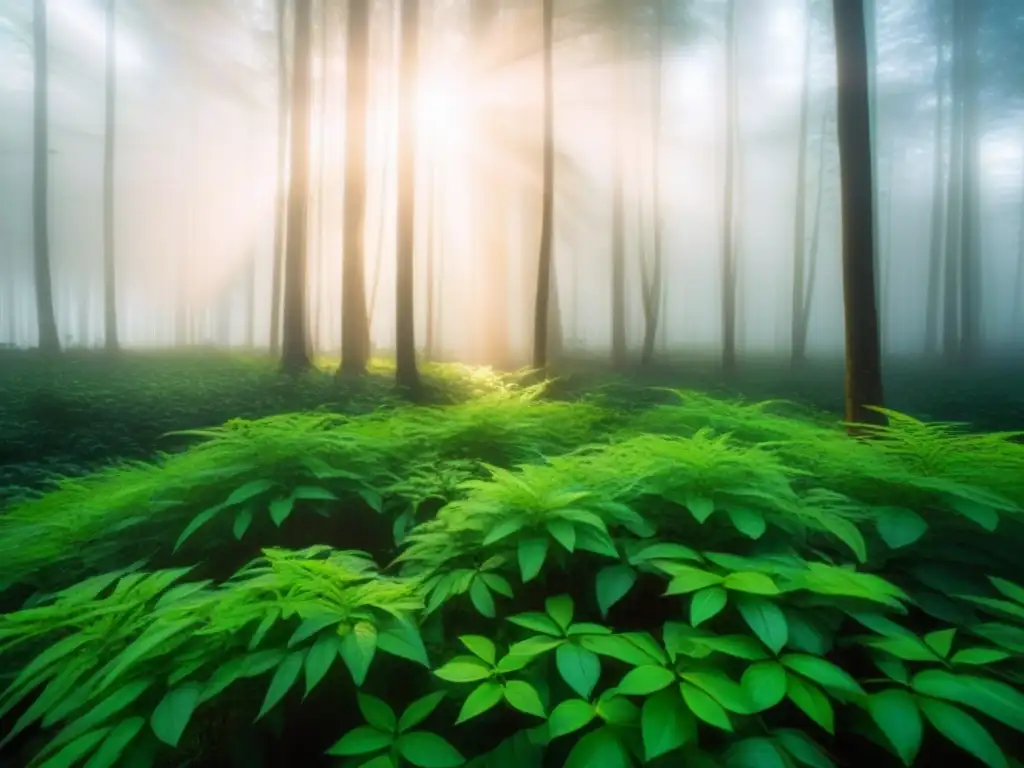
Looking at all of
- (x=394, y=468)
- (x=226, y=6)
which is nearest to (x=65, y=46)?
(x=226, y=6)

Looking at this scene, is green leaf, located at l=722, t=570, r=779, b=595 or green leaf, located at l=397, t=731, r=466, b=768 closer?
green leaf, located at l=397, t=731, r=466, b=768

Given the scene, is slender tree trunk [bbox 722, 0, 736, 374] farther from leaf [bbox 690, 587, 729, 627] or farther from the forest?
leaf [bbox 690, 587, 729, 627]

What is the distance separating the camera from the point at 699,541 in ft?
6.64

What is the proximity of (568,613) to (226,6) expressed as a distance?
2241 cm

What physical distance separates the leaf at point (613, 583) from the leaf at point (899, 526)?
0.93m

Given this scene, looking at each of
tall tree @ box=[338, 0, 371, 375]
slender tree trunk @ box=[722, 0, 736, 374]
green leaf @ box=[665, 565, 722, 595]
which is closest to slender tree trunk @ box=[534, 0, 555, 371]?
tall tree @ box=[338, 0, 371, 375]

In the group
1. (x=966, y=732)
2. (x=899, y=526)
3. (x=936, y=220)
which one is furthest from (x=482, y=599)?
(x=936, y=220)

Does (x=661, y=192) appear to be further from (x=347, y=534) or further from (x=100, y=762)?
(x=100, y=762)

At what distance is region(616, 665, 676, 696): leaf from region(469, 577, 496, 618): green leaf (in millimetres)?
Answer: 519

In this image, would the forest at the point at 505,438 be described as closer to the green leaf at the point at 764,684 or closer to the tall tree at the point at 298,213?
the green leaf at the point at 764,684

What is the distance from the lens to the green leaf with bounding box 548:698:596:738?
1.25 m

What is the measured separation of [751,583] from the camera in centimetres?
146

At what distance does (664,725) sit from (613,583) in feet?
1.85

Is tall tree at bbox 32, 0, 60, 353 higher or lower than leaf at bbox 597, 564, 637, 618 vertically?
higher
